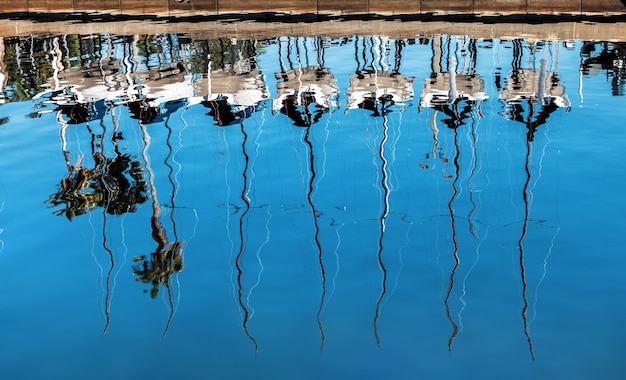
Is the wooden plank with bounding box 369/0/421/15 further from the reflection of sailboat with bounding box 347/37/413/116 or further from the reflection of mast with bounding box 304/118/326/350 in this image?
the reflection of mast with bounding box 304/118/326/350

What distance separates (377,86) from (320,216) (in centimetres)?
828

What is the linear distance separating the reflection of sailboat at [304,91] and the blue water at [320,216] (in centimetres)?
9

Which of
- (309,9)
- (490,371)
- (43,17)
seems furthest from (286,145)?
(43,17)

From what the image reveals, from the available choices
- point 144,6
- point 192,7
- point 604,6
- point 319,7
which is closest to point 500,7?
point 604,6

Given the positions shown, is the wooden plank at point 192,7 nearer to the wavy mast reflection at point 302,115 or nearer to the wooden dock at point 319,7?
the wooden dock at point 319,7

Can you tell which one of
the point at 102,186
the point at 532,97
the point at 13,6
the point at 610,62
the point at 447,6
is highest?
the point at 13,6

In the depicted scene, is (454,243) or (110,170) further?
(110,170)

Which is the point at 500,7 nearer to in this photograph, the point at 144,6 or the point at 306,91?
the point at 306,91

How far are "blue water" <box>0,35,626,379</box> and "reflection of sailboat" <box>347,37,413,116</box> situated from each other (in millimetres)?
106

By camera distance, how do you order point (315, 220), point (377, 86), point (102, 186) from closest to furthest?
1. point (315, 220)
2. point (102, 186)
3. point (377, 86)

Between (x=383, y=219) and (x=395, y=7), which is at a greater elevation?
(x=395, y=7)

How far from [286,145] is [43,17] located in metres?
18.4

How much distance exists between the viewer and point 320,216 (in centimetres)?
1691

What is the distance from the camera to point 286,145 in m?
20.9
